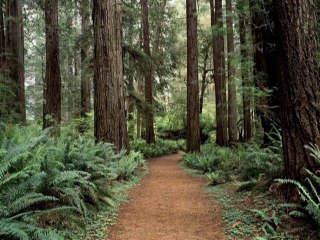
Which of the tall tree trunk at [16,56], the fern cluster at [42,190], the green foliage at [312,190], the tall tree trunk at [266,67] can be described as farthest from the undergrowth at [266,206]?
the tall tree trunk at [16,56]

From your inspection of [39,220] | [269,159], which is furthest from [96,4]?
[39,220]

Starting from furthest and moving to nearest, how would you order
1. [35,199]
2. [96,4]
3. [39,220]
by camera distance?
[96,4] < [39,220] < [35,199]

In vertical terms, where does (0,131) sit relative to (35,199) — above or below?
above

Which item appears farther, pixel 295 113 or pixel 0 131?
pixel 0 131

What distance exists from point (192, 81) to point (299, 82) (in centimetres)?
1075

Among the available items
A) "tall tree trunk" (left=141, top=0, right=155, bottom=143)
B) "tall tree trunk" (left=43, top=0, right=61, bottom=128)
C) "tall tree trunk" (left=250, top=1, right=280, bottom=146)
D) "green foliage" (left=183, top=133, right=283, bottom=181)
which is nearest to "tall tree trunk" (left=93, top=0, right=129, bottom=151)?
"tall tree trunk" (left=43, top=0, right=61, bottom=128)

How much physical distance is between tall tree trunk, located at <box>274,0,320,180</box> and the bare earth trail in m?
1.45

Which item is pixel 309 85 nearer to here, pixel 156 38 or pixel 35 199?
pixel 35 199

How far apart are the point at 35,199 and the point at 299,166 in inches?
135

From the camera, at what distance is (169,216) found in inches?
217

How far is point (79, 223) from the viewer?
14.2ft

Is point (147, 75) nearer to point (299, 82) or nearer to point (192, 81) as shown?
point (192, 81)

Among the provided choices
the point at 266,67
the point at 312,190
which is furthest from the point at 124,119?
the point at 312,190

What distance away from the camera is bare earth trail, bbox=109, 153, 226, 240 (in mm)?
4547
